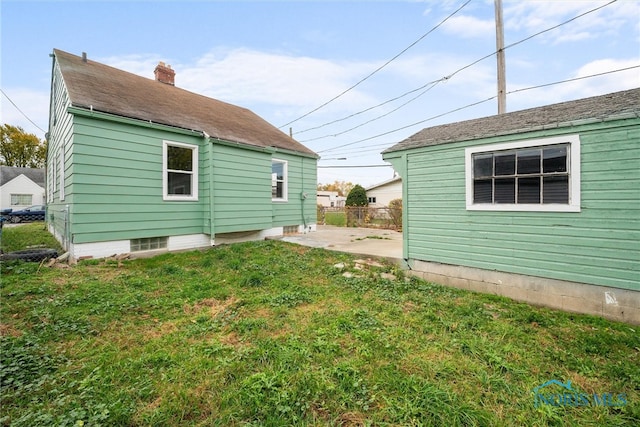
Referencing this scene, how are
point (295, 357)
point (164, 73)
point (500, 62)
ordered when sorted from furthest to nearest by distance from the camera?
point (164, 73), point (500, 62), point (295, 357)

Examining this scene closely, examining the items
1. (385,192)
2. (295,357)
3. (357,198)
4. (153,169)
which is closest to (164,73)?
(153,169)

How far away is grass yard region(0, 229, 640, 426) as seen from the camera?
1.91 meters

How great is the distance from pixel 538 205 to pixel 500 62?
5.77m

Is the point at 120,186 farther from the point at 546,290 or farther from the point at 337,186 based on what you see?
the point at 337,186

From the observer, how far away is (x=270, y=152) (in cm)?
927

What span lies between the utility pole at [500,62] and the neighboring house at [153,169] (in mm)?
7135

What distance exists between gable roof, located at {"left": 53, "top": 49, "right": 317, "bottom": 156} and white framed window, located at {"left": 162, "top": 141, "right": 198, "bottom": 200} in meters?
0.64

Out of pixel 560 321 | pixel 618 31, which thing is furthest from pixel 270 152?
pixel 618 31

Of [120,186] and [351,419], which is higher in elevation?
[120,186]

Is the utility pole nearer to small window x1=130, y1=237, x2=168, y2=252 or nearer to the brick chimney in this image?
small window x1=130, y1=237, x2=168, y2=252

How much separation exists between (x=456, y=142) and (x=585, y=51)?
6.96 metres

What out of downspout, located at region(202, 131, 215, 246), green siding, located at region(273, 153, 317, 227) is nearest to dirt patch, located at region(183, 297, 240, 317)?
downspout, located at region(202, 131, 215, 246)

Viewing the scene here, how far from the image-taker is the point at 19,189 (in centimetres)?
2953

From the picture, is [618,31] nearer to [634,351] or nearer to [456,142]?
[456,142]
